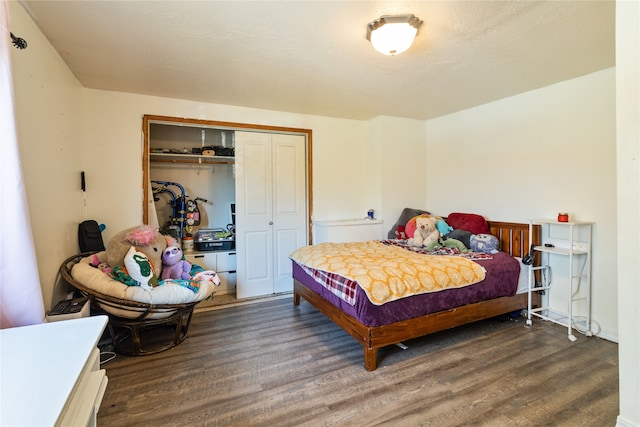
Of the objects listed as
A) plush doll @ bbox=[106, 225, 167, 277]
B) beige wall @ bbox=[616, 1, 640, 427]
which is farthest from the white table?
beige wall @ bbox=[616, 1, 640, 427]

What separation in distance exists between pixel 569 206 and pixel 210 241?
423cm

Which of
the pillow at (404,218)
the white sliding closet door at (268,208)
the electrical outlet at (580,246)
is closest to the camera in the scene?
the electrical outlet at (580,246)

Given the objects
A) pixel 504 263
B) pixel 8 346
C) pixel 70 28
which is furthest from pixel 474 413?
pixel 70 28

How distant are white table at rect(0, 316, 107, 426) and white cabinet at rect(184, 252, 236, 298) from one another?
9.09 ft

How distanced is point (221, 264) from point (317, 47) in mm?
3005

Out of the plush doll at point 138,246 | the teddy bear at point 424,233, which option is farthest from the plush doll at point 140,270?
the teddy bear at point 424,233

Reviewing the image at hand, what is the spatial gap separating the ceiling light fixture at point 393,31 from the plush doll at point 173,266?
8.51 ft

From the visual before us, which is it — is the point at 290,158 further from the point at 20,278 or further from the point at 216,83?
the point at 20,278

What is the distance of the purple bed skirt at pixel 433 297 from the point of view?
222 cm

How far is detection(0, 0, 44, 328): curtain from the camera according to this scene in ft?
4.15

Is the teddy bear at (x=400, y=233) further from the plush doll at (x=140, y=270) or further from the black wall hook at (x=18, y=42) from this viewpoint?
the black wall hook at (x=18, y=42)

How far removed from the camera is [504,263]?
2912 mm

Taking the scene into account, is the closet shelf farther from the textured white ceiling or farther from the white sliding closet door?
the textured white ceiling

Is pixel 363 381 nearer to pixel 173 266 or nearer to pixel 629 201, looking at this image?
pixel 629 201
